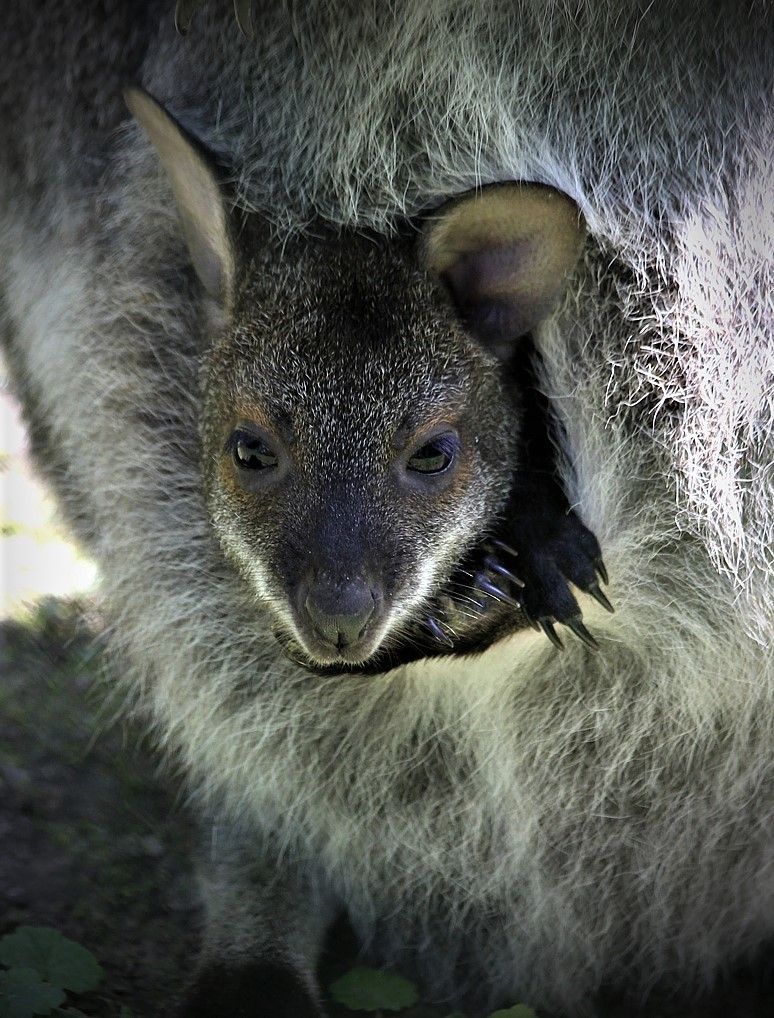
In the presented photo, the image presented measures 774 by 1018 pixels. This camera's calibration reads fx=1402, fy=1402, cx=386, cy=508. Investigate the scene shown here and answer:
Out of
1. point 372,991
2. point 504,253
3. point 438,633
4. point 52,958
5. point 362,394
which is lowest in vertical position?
point 372,991

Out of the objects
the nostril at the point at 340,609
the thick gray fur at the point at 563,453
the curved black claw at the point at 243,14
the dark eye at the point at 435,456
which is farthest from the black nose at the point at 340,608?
the curved black claw at the point at 243,14

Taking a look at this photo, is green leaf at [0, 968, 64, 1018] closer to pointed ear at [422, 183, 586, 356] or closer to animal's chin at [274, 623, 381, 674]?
animal's chin at [274, 623, 381, 674]

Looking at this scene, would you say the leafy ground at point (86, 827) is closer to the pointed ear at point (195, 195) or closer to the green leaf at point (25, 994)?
the green leaf at point (25, 994)

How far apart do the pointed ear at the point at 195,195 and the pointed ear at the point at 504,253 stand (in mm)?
218

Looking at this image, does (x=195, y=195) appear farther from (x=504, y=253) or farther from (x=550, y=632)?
(x=550, y=632)

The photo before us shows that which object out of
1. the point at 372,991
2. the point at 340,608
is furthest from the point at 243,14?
the point at 372,991

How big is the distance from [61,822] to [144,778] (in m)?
0.15

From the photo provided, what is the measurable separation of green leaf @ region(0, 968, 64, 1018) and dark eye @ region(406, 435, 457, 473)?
762 mm

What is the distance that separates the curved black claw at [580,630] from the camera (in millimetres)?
1449

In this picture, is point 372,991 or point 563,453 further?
point 372,991

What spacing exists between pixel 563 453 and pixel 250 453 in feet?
1.12

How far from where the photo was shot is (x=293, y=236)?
1.49 m

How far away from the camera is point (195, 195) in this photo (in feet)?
4.66

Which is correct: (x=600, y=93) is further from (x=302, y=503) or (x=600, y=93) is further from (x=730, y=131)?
(x=302, y=503)
